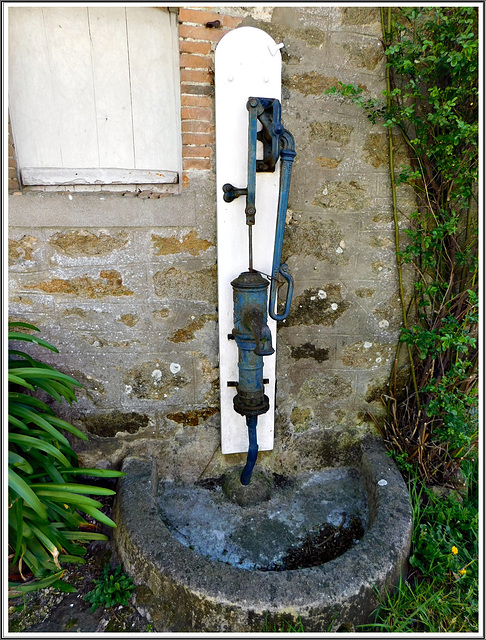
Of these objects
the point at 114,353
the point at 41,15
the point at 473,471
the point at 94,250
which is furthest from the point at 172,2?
the point at 473,471

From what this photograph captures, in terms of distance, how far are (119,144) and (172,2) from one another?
0.62 meters

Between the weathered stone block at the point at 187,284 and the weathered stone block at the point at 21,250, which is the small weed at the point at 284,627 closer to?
the weathered stone block at the point at 187,284

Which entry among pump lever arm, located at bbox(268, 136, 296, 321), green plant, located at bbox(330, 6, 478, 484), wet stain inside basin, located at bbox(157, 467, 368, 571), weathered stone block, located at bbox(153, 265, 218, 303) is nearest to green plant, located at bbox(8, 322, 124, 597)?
wet stain inside basin, located at bbox(157, 467, 368, 571)

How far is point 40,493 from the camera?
1643 mm

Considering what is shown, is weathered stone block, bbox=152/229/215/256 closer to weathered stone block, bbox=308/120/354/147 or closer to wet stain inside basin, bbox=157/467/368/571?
weathered stone block, bbox=308/120/354/147

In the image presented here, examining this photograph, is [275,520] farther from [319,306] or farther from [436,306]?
[436,306]

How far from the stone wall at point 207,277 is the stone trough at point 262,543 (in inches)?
6.1

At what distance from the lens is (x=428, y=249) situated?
207cm

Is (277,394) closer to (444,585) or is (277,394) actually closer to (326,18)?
(444,585)

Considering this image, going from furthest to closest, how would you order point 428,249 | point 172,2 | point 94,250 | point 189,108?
point 428,249, point 94,250, point 189,108, point 172,2

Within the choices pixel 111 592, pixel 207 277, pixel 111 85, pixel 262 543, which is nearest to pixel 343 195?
pixel 207 277

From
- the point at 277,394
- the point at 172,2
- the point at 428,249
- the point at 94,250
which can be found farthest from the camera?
the point at 277,394

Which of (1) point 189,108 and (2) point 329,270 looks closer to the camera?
(1) point 189,108

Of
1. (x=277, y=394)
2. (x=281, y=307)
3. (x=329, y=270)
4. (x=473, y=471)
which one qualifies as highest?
(x=329, y=270)
